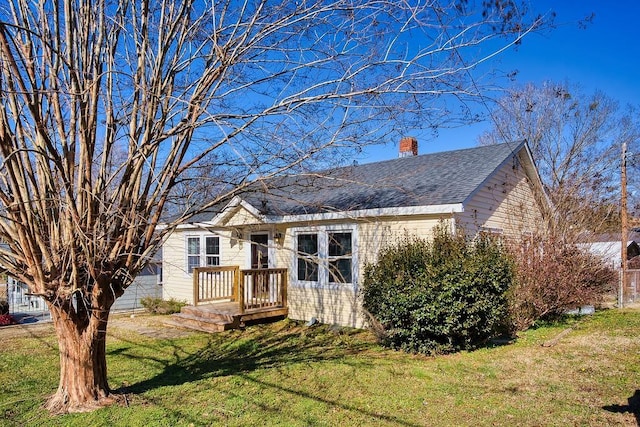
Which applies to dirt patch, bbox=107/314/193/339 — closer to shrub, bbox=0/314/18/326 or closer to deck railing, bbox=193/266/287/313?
deck railing, bbox=193/266/287/313

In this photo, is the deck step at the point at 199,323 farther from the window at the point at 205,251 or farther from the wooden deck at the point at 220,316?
the window at the point at 205,251

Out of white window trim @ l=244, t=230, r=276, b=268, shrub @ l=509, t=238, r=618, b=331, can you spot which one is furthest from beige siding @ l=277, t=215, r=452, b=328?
shrub @ l=509, t=238, r=618, b=331

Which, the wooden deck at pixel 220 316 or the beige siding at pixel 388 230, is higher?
the beige siding at pixel 388 230

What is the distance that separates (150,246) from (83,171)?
3.61 ft

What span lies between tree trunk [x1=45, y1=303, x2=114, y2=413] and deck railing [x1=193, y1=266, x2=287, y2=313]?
5.48 m

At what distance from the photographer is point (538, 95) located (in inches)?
1062

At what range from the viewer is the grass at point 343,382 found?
509 cm

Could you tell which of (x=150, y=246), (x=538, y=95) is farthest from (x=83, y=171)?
(x=538, y=95)

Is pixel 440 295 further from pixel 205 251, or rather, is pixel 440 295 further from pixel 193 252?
pixel 193 252

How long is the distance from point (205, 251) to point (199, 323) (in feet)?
12.2

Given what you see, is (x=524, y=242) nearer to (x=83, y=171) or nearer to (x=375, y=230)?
(x=375, y=230)

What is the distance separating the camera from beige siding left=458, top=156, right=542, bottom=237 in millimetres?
10531

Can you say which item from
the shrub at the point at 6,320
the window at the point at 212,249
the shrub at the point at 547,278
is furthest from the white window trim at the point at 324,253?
the shrub at the point at 6,320

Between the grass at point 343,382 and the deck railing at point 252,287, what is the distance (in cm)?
189
